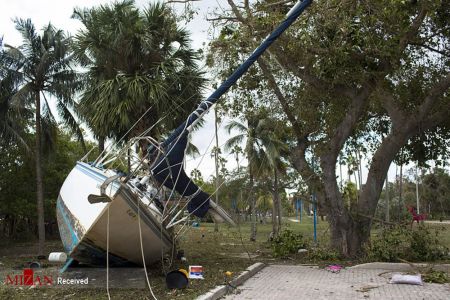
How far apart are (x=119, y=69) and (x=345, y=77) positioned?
7.35 metres

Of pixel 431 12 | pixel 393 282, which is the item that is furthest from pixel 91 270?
pixel 431 12

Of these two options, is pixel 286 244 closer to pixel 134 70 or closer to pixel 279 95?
pixel 279 95

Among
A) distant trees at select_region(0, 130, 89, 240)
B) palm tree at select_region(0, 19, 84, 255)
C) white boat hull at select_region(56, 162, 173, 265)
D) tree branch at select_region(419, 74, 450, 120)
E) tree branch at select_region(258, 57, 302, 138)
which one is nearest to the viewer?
white boat hull at select_region(56, 162, 173, 265)

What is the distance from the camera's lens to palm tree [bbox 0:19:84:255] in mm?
18266

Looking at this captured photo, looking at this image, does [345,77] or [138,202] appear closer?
[138,202]

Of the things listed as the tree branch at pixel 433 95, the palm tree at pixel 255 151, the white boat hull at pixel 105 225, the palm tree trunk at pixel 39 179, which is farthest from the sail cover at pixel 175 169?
the palm tree at pixel 255 151

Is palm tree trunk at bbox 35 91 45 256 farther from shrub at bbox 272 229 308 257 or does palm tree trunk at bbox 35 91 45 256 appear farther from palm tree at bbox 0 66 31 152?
shrub at bbox 272 229 308 257

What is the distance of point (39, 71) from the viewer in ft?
60.8

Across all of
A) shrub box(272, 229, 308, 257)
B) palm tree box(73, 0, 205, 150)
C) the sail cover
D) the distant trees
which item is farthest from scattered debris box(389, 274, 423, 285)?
the distant trees

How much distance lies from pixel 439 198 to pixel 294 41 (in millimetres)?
55709

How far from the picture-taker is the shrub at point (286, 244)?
50.9 feet

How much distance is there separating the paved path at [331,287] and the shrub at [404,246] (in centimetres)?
120

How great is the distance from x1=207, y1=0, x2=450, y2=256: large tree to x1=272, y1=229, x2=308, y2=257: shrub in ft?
5.00

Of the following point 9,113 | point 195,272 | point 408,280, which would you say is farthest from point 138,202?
point 9,113
